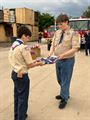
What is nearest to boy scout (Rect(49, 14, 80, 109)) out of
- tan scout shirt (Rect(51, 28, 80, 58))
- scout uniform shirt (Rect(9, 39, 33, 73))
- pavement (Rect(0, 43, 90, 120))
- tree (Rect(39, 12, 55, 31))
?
tan scout shirt (Rect(51, 28, 80, 58))

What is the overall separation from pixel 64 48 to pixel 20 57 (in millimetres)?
1666

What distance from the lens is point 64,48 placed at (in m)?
7.64

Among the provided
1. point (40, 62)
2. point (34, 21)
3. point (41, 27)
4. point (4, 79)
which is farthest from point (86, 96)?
point (41, 27)

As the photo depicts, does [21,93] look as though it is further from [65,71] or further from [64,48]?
[64,48]

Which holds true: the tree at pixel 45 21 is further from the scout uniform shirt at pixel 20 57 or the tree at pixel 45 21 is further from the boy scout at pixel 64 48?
the scout uniform shirt at pixel 20 57

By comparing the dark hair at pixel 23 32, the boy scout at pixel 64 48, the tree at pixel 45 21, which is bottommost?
the tree at pixel 45 21

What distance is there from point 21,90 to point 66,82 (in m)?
1.62

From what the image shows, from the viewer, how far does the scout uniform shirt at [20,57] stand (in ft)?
20.2

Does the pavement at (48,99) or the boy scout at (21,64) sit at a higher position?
the boy scout at (21,64)

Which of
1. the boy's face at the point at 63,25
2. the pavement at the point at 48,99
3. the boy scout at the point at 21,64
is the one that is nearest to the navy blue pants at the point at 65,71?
the pavement at the point at 48,99

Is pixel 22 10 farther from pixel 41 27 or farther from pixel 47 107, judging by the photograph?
pixel 47 107

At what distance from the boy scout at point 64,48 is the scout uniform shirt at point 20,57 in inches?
55.2

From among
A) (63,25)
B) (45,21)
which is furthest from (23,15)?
(63,25)

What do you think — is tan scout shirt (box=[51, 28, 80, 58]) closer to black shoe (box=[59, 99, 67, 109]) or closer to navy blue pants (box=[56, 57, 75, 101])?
navy blue pants (box=[56, 57, 75, 101])
